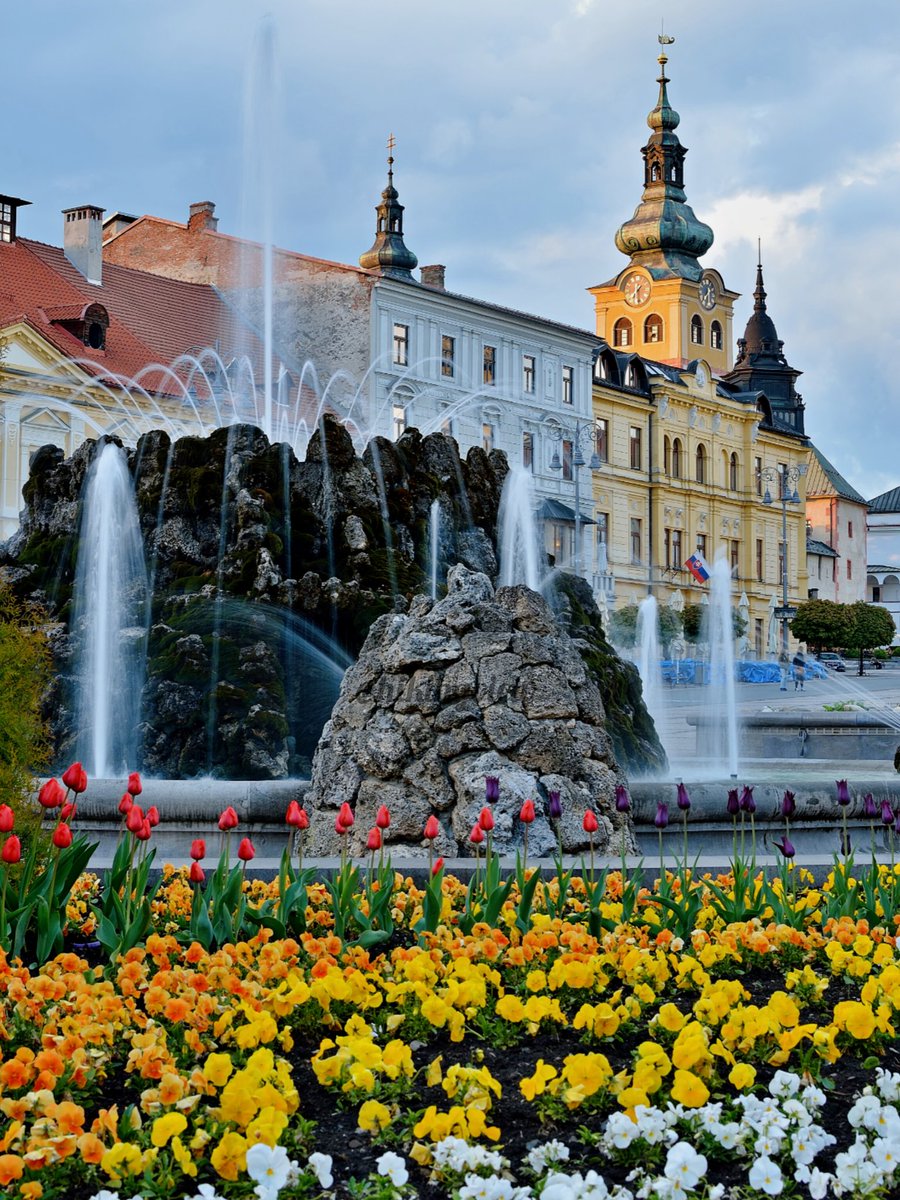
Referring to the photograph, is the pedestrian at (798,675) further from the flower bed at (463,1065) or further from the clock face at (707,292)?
the flower bed at (463,1065)

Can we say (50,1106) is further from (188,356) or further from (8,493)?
(188,356)

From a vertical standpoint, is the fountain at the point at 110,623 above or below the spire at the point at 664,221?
below

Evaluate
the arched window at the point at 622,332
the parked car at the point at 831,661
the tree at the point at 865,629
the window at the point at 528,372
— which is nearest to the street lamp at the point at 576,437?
the window at the point at 528,372

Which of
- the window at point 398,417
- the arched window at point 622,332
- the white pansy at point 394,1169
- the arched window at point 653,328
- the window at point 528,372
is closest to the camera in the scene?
the white pansy at point 394,1169

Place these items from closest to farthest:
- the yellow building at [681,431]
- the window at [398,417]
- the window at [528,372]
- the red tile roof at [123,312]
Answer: the red tile roof at [123,312], the window at [398,417], the window at [528,372], the yellow building at [681,431]

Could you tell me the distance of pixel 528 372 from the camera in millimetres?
57031

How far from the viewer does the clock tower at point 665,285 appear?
71.3 meters

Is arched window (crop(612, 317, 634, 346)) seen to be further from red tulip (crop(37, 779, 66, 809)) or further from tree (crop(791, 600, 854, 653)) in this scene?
red tulip (crop(37, 779, 66, 809))

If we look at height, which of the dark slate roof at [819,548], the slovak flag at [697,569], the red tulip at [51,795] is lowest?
the red tulip at [51,795]

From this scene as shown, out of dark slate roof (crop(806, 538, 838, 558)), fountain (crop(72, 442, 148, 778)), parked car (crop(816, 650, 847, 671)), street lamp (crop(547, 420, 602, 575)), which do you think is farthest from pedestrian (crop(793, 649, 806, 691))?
fountain (crop(72, 442, 148, 778))

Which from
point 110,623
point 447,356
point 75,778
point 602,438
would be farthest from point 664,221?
point 75,778

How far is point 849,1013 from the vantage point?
4457 mm

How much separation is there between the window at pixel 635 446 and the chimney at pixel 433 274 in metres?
12.7

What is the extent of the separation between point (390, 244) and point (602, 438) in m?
12.4
